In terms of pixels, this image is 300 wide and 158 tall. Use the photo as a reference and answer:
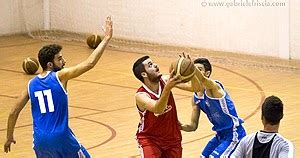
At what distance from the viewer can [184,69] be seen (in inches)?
301

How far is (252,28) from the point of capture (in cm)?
1778

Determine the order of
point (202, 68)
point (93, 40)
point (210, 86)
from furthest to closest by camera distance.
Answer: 1. point (93, 40)
2. point (202, 68)
3. point (210, 86)

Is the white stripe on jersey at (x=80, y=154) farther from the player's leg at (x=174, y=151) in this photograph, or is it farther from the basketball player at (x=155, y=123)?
the player's leg at (x=174, y=151)

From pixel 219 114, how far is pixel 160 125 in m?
0.87

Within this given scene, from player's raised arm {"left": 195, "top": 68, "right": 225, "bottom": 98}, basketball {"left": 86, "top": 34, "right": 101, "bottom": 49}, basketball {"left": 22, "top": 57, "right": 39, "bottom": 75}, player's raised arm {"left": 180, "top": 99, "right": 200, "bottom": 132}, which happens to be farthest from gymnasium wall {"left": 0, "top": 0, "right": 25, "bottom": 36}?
player's raised arm {"left": 195, "top": 68, "right": 225, "bottom": 98}

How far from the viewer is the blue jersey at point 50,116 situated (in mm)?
8156

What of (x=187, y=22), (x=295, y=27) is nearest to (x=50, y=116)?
(x=295, y=27)

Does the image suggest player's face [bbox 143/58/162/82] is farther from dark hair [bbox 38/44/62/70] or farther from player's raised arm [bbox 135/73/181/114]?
dark hair [bbox 38/44/62/70]

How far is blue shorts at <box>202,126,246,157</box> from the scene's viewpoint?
8812mm

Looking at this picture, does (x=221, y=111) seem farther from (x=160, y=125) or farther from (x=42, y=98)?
(x=42, y=98)

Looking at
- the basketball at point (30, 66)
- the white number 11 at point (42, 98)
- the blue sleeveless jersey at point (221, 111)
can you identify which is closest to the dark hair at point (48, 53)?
the white number 11 at point (42, 98)

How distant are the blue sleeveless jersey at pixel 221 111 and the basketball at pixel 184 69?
114cm

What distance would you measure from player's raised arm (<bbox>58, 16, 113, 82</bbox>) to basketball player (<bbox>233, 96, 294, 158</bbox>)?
246 cm

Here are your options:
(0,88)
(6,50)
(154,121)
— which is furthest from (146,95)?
(6,50)
